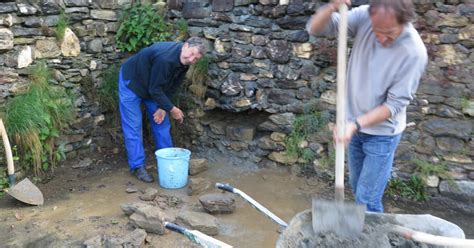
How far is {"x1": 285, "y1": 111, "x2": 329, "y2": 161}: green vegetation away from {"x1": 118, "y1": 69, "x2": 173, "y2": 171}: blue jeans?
133 centimetres

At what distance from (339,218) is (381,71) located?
831mm

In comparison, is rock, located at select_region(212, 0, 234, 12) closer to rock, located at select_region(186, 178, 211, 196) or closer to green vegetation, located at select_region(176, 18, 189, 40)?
green vegetation, located at select_region(176, 18, 189, 40)

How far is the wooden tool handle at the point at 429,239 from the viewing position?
198 cm

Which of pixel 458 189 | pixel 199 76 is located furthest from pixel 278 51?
pixel 458 189

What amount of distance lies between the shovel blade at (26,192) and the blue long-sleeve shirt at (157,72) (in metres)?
1.29

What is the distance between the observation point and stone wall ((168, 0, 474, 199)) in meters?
4.10

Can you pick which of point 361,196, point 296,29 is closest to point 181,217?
point 361,196

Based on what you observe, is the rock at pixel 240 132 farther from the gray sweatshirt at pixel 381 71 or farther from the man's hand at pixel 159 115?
the gray sweatshirt at pixel 381 71

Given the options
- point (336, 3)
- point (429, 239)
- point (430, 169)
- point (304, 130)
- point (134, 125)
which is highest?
point (336, 3)

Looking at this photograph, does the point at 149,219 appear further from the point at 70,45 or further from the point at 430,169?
the point at 430,169

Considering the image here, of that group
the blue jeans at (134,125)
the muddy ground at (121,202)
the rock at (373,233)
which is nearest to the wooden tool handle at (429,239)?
the rock at (373,233)

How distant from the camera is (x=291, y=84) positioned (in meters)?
4.84

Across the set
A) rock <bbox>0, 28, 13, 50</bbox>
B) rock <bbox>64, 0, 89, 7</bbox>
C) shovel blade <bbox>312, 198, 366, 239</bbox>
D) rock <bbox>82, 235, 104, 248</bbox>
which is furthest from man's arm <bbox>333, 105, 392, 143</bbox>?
rock <bbox>64, 0, 89, 7</bbox>

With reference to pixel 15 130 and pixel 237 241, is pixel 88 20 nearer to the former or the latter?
pixel 15 130
